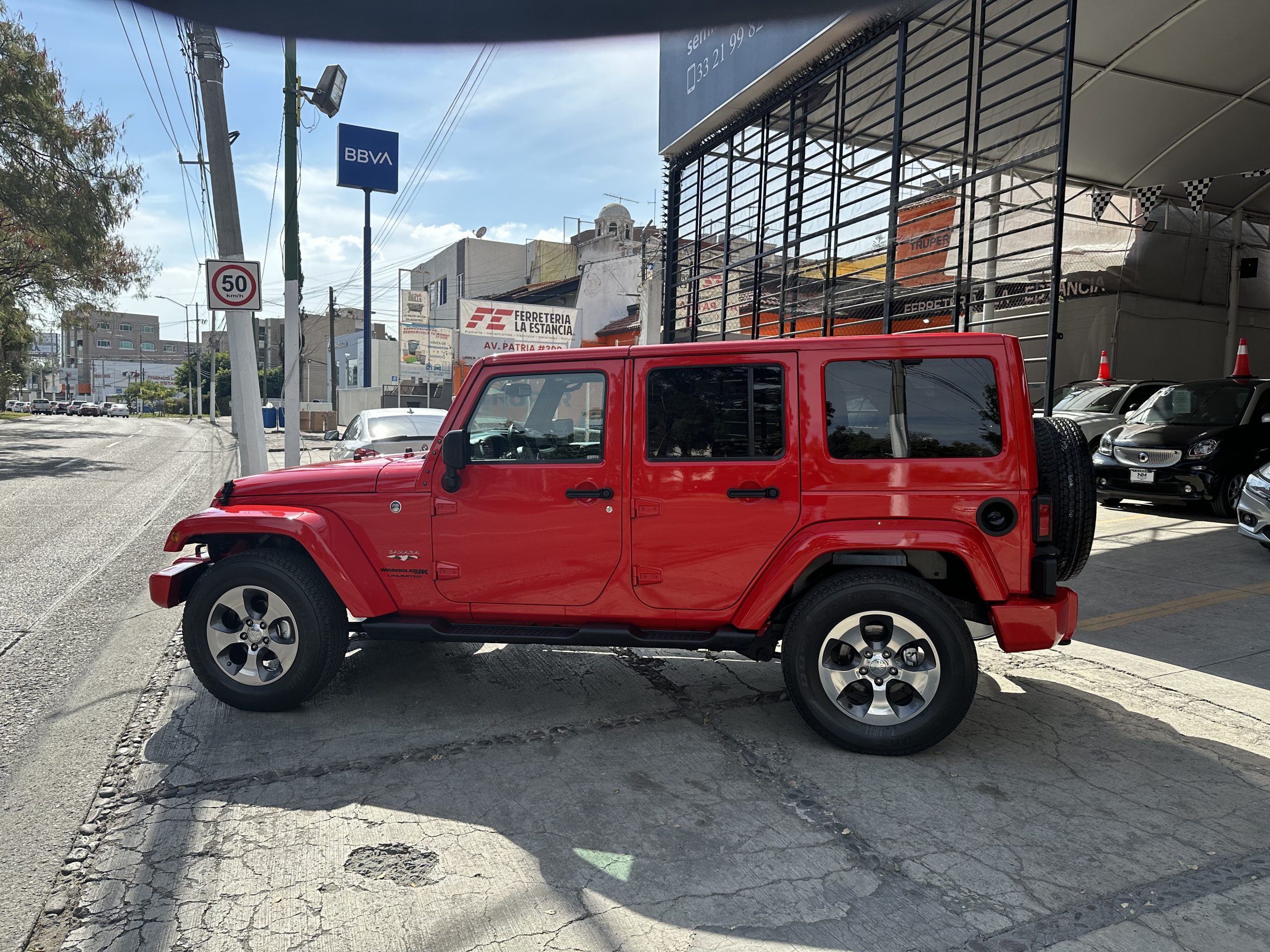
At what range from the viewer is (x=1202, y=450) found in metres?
10.2

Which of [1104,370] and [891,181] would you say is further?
[1104,370]

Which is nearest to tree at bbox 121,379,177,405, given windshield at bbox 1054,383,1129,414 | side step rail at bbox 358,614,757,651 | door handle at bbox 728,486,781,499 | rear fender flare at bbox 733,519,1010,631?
windshield at bbox 1054,383,1129,414

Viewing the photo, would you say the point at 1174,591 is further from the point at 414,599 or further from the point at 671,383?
the point at 414,599

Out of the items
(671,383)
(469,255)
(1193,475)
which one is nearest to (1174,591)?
(1193,475)

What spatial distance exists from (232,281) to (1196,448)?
1165 cm

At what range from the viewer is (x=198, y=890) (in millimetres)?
2877

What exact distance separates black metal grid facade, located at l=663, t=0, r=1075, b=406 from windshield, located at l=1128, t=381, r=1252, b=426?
206 centimetres

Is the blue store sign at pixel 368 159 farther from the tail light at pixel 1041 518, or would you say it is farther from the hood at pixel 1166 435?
the tail light at pixel 1041 518

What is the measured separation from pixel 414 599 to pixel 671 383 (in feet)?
5.58

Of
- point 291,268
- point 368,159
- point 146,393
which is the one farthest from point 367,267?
point 146,393

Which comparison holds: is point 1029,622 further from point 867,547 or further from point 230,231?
point 230,231

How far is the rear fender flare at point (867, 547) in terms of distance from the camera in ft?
12.7

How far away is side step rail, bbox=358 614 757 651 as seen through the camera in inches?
165

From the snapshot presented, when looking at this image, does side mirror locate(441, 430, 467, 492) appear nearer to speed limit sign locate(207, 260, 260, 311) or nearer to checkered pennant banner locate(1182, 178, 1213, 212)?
speed limit sign locate(207, 260, 260, 311)
